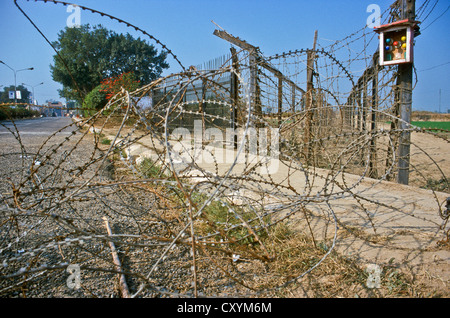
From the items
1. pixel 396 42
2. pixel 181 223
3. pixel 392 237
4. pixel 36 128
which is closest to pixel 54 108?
pixel 181 223

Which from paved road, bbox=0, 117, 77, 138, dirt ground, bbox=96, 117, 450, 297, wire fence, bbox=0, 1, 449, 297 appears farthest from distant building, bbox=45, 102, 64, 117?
paved road, bbox=0, 117, 77, 138

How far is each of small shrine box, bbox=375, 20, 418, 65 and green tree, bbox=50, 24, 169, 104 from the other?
33.9m

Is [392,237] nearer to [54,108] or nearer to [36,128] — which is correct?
[54,108]

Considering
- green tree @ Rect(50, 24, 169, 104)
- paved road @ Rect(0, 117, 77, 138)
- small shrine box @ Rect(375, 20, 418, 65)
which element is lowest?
paved road @ Rect(0, 117, 77, 138)

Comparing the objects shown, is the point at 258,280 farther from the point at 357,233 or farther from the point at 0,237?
the point at 0,237

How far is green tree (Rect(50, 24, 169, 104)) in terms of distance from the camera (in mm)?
33906

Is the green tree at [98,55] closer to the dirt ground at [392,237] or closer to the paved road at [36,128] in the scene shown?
the paved road at [36,128]

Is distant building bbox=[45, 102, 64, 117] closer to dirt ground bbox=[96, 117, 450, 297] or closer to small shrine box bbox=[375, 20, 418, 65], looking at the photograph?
dirt ground bbox=[96, 117, 450, 297]

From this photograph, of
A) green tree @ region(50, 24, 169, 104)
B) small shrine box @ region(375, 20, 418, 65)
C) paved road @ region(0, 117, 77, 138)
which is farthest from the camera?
green tree @ region(50, 24, 169, 104)

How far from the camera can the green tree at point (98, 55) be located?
33906 millimetres

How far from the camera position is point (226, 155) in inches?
228

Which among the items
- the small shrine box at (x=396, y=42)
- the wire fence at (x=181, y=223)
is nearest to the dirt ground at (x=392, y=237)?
the wire fence at (x=181, y=223)

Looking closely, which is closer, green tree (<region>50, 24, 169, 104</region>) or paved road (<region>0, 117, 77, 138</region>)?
paved road (<region>0, 117, 77, 138</region>)

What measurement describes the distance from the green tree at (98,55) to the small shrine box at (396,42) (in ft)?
111
